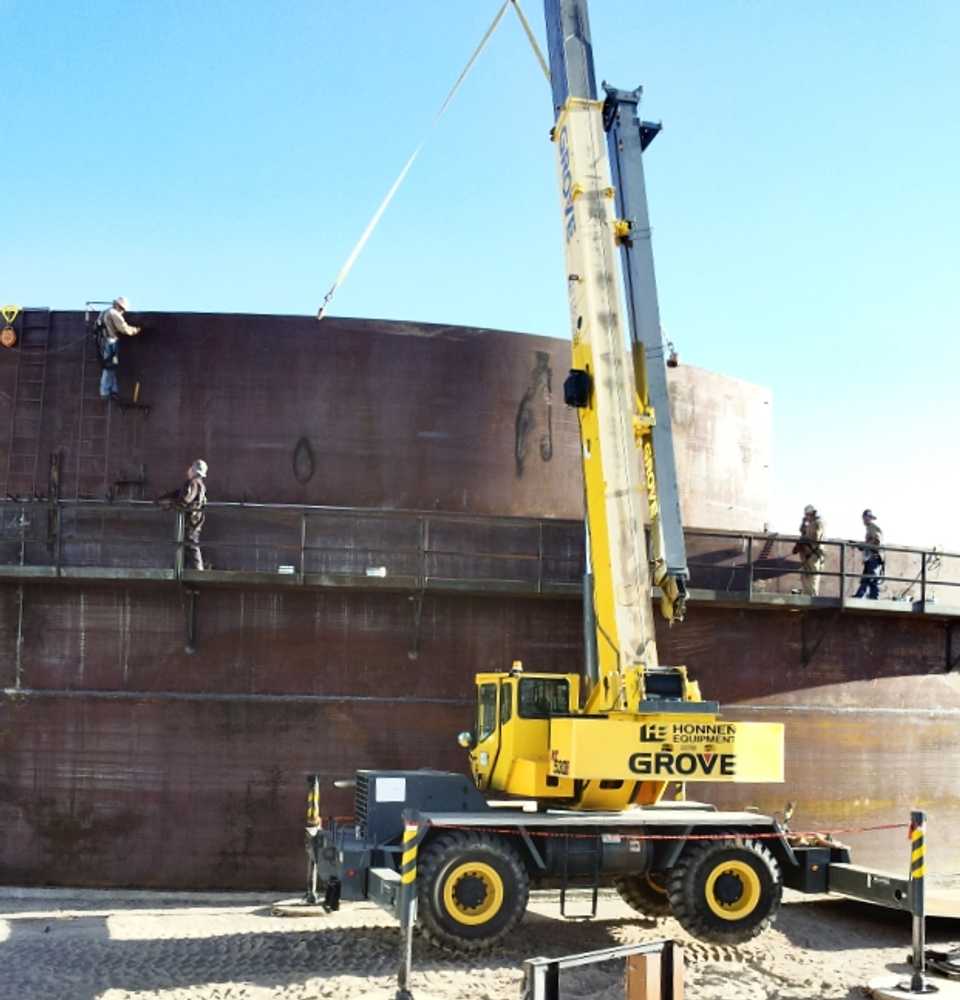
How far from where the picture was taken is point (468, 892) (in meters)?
12.0

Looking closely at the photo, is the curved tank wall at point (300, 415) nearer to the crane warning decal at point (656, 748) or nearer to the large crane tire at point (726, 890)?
the crane warning decal at point (656, 748)

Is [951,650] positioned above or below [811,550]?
below

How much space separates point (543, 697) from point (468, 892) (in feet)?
7.58

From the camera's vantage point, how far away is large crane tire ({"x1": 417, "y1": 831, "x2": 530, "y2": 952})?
38.7ft

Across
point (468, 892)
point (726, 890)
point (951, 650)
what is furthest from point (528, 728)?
point (951, 650)

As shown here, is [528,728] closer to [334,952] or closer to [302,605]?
[334,952]

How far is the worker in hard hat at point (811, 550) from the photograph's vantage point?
704 inches

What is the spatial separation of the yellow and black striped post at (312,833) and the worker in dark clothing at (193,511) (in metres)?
3.11

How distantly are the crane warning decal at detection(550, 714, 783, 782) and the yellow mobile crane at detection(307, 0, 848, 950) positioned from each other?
2 cm

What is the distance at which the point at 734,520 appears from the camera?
19.8 m

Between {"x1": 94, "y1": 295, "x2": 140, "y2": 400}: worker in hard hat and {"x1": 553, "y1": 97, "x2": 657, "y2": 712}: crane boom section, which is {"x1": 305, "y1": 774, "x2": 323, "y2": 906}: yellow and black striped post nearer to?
{"x1": 553, "y1": 97, "x2": 657, "y2": 712}: crane boom section

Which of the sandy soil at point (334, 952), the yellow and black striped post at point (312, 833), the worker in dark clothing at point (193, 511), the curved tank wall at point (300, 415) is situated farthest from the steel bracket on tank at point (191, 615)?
the sandy soil at point (334, 952)

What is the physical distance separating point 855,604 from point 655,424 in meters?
5.79

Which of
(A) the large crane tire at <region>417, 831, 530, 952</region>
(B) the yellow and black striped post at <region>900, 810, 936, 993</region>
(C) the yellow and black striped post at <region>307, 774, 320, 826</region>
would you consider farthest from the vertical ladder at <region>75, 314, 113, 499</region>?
(B) the yellow and black striped post at <region>900, 810, 936, 993</region>
